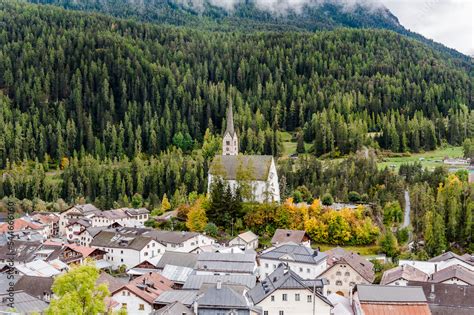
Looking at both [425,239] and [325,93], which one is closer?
[425,239]

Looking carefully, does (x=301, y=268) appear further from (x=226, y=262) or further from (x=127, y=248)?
(x=127, y=248)

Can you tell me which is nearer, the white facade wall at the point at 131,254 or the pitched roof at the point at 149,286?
the pitched roof at the point at 149,286

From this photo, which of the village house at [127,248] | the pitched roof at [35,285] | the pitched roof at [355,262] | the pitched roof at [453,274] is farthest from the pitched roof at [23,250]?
the pitched roof at [453,274]

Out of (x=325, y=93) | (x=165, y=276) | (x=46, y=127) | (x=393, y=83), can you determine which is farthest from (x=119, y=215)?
(x=393, y=83)

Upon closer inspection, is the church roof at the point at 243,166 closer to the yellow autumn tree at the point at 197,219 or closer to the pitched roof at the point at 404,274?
the yellow autumn tree at the point at 197,219

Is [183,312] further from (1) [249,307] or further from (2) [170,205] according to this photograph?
(2) [170,205]


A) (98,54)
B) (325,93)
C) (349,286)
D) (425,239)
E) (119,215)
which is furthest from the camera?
(98,54)

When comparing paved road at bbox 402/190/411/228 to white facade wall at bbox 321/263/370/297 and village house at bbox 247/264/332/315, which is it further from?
village house at bbox 247/264/332/315
